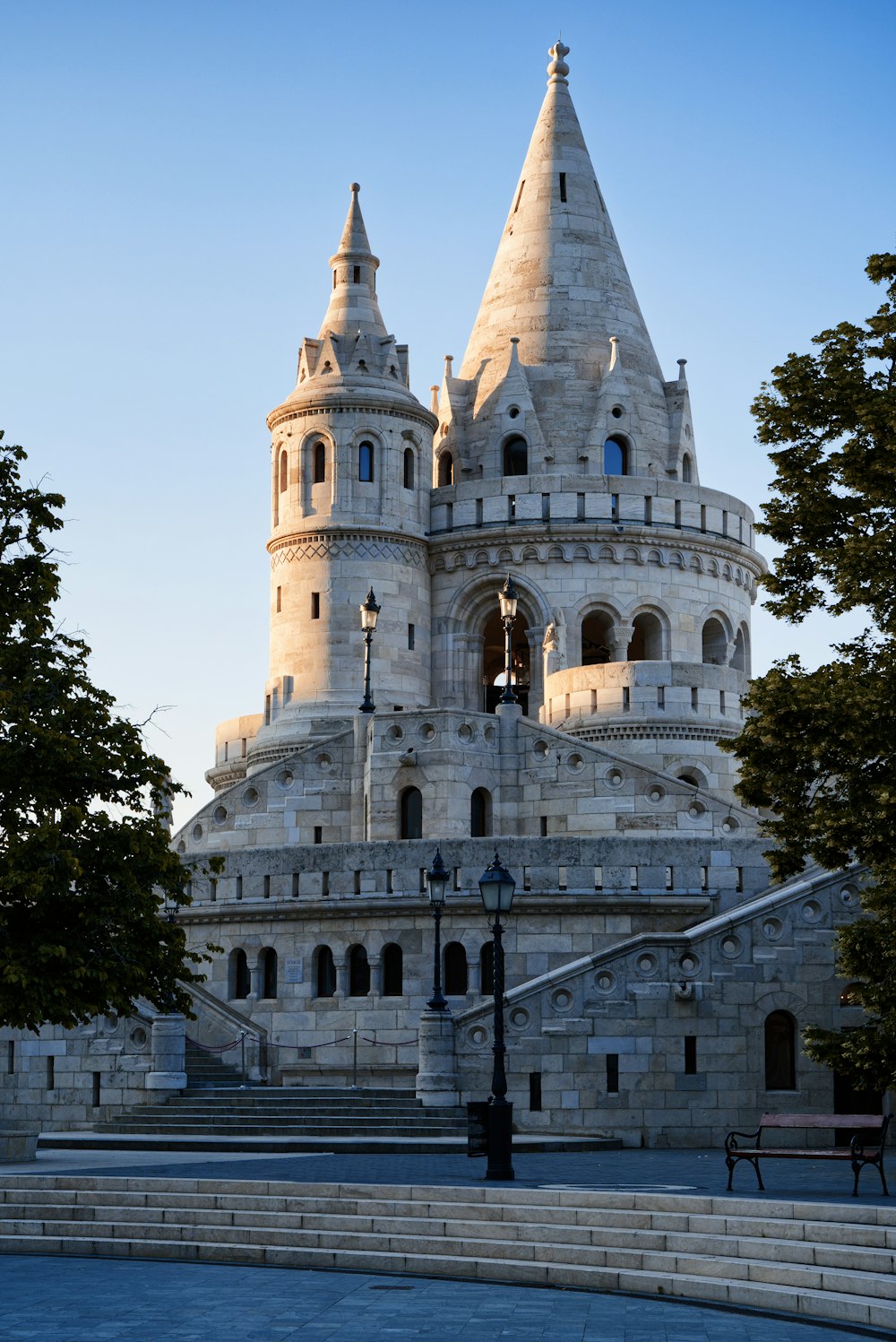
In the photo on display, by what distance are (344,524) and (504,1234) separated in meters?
32.3

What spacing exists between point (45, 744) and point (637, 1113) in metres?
9.95

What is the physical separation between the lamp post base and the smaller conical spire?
3161 centimetres

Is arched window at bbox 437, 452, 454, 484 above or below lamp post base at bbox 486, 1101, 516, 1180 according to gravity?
above

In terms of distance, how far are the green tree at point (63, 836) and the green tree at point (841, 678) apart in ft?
25.0

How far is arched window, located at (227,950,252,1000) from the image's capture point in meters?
36.7

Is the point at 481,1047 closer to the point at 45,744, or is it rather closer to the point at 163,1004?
the point at 163,1004

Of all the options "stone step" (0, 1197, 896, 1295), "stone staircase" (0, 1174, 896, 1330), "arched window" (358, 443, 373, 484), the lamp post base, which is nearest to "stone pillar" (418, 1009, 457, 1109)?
the lamp post base

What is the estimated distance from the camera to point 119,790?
25828 millimetres

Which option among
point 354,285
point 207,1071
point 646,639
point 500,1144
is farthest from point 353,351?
point 500,1144

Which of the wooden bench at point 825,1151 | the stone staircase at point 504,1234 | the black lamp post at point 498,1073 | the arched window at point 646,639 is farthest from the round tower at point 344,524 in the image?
the stone staircase at point 504,1234

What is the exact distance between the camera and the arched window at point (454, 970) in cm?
3497

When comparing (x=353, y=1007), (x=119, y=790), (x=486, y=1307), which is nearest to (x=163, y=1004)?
(x=119, y=790)

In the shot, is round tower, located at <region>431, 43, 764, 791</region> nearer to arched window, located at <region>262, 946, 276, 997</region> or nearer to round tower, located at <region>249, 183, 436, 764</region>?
round tower, located at <region>249, 183, 436, 764</region>

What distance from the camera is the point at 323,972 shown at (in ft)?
118
